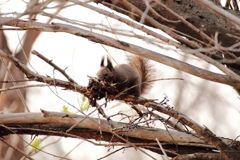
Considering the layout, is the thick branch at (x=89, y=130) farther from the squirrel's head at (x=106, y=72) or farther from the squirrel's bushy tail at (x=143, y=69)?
the squirrel's bushy tail at (x=143, y=69)

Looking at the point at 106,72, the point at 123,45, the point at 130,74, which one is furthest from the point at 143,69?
the point at 123,45

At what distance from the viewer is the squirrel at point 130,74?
12.1 feet

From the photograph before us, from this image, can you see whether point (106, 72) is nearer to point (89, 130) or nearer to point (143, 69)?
point (143, 69)

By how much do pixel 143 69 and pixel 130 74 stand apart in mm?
192

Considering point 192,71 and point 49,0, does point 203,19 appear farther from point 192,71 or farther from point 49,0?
point 49,0

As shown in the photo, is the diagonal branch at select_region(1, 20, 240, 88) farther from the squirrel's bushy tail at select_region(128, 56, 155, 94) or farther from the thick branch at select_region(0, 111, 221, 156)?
the squirrel's bushy tail at select_region(128, 56, 155, 94)

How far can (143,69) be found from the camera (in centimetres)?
402

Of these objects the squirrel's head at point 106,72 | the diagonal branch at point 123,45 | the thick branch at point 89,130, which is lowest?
the thick branch at point 89,130

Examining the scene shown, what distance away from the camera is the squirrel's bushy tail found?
13.1ft

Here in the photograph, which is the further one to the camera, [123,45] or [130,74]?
[130,74]

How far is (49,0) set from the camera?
6.27 ft

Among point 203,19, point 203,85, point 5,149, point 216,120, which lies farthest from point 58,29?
point 216,120

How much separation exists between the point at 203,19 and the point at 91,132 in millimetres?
1153

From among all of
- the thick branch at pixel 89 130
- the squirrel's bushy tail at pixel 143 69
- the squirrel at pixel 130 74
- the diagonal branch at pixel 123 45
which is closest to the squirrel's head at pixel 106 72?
the squirrel at pixel 130 74
